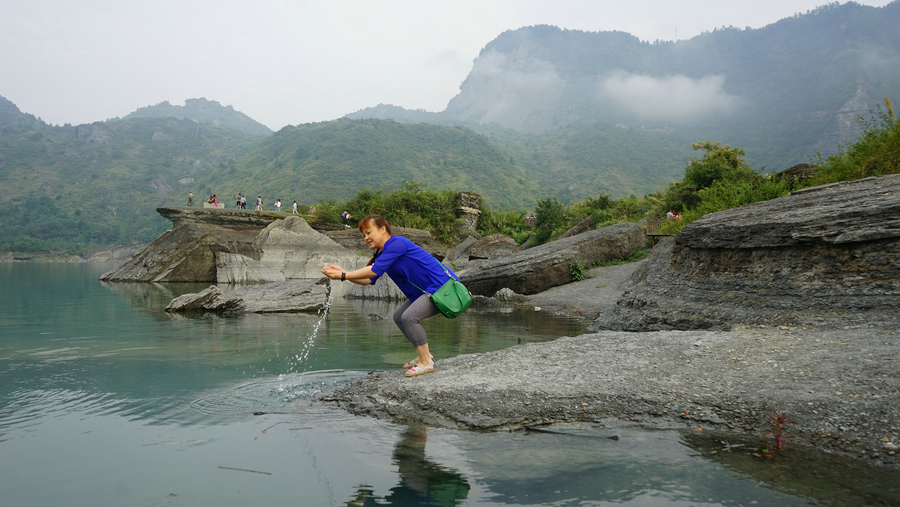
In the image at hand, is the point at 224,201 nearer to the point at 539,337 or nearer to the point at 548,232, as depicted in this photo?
the point at 548,232

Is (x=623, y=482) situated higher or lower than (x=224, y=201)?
lower

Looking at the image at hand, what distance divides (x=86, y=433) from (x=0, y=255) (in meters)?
94.8

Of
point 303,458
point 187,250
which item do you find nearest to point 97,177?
point 187,250

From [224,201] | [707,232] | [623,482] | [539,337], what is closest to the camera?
[623,482]

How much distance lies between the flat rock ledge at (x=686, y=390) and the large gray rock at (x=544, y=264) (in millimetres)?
13376

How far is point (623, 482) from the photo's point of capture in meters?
3.87

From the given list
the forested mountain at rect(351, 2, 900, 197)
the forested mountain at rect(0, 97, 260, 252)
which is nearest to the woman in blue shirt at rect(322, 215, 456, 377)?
the forested mountain at rect(351, 2, 900, 197)

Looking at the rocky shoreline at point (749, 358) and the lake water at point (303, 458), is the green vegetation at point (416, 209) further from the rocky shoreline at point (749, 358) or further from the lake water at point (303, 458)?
the lake water at point (303, 458)

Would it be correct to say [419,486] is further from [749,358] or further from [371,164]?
[371,164]

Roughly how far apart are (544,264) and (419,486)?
1714 cm

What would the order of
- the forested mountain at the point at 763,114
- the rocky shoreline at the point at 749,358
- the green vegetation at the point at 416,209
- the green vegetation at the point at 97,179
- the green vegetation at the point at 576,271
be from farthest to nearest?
the forested mountain at the point at 763,114, the green vegetation at the point at 97,179, the green vegetation at the point at 416,209, the green vegetation at the point at 576,271, the rocky shoreline at the point at 749,358

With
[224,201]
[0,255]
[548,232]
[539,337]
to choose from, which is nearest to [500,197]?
[224,201]

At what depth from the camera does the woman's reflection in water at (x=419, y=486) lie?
3.63m

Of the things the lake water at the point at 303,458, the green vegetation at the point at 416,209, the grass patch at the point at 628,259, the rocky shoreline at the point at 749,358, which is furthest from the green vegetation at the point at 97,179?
the rocky shoreline at the point at 749,358
